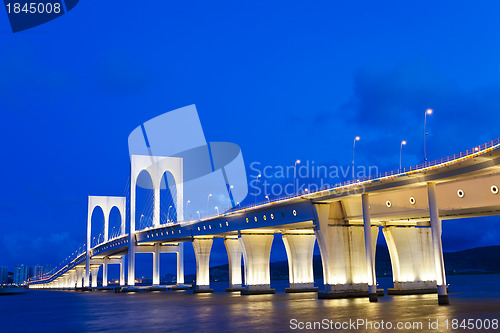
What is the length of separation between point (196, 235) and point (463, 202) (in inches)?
1798

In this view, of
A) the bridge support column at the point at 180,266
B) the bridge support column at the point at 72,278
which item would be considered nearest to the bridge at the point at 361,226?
the bridge support column at the point at 180,266

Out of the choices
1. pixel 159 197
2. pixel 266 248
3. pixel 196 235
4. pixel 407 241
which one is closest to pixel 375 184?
pixel 407 241

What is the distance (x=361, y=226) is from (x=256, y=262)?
20461 millimetres

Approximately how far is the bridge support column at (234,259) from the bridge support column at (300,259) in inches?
520

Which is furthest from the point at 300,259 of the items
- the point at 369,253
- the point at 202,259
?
the point at 369,253

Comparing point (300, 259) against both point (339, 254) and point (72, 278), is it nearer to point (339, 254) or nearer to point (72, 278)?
point (339, 254)

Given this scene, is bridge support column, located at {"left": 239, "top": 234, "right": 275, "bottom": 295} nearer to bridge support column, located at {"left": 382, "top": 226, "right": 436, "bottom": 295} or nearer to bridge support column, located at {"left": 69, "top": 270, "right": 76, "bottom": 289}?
bridge support column, located at {"left": 382, "top": 226, "right": 436, "bottom": 295}

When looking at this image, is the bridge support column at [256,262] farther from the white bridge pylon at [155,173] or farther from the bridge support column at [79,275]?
the bridge support column at [79,275]

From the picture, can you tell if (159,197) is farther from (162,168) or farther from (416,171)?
(416,171)

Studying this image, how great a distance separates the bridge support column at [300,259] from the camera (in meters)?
69.0

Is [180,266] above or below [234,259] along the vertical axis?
below

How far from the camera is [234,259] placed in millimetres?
81062

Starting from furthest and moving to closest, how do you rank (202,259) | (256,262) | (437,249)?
1. (202,259)
2. (256,262)
3. (437,249)

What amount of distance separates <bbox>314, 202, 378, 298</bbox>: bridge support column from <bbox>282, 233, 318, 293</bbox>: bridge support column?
1855 centimetres
